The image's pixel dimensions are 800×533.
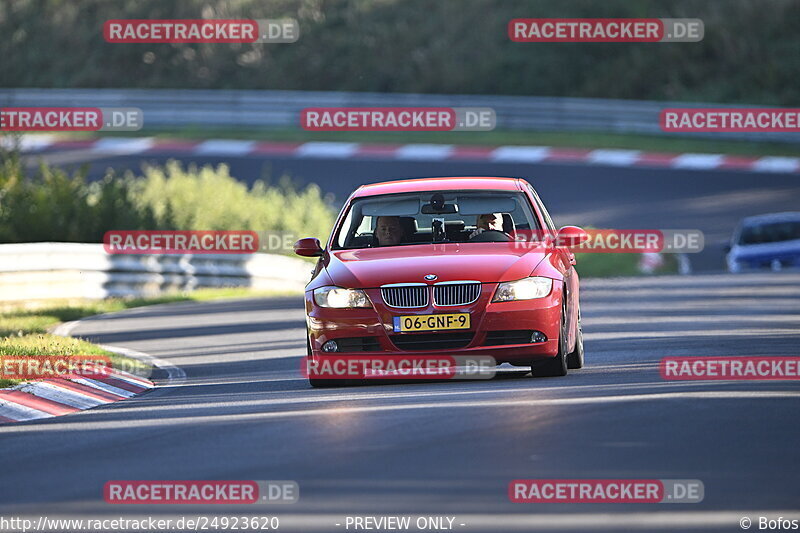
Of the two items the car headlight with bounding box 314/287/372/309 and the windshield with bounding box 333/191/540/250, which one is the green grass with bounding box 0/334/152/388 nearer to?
the windshield with bounding box 333/191/540/250

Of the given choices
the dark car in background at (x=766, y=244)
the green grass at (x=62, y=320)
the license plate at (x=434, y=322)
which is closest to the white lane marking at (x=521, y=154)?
the dark car in background at (x=766, y=244)

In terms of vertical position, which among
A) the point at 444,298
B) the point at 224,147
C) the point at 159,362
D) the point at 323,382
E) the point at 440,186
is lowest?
the point at 323,382

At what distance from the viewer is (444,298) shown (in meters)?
11.8

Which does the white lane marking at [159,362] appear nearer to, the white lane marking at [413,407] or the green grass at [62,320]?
the green grass at [62,320]

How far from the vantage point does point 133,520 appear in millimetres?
7488

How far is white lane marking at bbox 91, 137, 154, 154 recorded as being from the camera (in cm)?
4212

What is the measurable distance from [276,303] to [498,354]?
11.5 m

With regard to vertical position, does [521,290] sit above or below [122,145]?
below

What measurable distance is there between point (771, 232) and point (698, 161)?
7.88 meters

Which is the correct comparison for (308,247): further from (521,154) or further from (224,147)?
(224,147)

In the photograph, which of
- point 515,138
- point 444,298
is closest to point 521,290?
point 444,298

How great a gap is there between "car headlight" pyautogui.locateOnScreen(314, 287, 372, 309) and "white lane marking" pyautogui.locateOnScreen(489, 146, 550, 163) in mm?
27559

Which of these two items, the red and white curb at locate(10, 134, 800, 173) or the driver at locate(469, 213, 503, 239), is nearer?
the driver at locate(469, 213, 503, 239)

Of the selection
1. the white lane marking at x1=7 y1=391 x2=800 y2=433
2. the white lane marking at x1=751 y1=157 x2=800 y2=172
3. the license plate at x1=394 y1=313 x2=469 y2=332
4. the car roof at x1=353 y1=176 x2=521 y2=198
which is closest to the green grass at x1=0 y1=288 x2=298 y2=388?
the white lane marking at x1=7 y1=391 x2=800 y2=433
